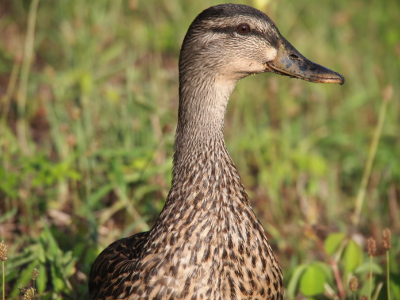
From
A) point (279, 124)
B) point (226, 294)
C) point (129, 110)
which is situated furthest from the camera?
point (279, 124)

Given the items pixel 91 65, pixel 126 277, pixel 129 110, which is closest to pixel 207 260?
pixel 126 277

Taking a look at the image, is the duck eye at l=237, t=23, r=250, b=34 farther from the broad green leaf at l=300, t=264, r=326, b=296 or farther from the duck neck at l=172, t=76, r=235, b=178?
the broad green leaf at l=300, t=264, r=326, b=296

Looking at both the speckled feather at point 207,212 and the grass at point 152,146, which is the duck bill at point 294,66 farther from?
the grass at point 152,146

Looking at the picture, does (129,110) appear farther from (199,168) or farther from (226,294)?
(226,294)

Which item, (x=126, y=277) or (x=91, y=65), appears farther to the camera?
(x=91, y=65)

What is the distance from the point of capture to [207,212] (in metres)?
2.13

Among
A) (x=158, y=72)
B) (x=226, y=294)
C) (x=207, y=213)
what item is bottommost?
(x=226, y=294)

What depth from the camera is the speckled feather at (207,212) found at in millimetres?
2072

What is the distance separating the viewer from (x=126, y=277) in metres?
2.17

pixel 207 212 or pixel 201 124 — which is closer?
pixel 207 212

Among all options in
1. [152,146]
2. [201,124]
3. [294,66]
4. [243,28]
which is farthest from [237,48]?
[152,146]

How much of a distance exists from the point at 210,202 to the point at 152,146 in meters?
1.70

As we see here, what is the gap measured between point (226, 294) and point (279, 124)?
275cm

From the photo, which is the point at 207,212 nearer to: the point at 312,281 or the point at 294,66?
the point at 294,66
